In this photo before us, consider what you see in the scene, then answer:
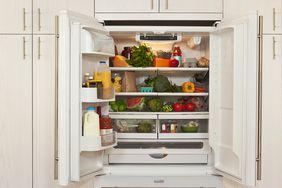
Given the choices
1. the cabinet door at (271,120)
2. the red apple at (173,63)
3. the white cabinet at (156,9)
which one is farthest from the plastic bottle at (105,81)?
the cabinet door at (271,120)

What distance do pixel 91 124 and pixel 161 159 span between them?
1.97 ft

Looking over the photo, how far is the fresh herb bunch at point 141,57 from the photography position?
234 cm

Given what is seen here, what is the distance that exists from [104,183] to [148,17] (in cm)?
107

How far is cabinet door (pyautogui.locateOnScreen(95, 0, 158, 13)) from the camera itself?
88.4 inches

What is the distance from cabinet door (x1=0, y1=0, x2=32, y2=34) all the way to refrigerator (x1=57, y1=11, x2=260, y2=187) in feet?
1.54

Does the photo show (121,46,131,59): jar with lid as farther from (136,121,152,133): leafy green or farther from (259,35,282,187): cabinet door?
(259,35,282,187): cabinet door

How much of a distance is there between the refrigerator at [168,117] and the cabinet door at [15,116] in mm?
424

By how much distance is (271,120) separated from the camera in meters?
2.22

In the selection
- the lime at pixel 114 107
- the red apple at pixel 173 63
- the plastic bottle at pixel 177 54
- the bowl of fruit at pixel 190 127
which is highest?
the plastic bottle at pixel 177 54

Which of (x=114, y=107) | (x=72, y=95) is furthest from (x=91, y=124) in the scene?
(x=114, y=107)

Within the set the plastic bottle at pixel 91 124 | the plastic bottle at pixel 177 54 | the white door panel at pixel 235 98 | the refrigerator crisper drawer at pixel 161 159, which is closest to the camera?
the white door panel at pixel 235 98

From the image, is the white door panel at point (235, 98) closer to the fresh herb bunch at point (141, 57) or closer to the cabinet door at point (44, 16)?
the fresh herb bunch at point (141, 57)

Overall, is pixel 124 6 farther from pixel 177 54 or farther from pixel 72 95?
pixel 72 95

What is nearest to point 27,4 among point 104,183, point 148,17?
point 148,17
